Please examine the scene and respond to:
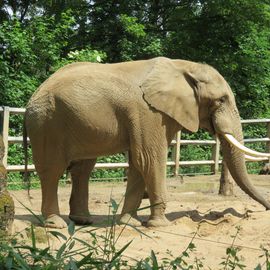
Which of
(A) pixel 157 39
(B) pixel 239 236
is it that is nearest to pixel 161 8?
(A) pixel 157 39

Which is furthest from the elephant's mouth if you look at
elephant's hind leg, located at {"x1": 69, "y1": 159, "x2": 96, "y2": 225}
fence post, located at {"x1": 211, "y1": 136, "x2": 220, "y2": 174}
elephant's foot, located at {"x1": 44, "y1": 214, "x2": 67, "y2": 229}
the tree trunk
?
fence post, located at {"x1": 211, "y1": 136, "x2": 220, "y2": 174}

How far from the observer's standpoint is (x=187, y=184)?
44.7ft

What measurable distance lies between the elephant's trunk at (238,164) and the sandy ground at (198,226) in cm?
22

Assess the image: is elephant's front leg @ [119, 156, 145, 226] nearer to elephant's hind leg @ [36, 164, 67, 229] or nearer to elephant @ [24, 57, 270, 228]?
elephant @ [24, 57, 270, 228]

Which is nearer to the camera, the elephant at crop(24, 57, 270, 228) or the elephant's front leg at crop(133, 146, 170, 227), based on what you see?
the elephant at crop(24, 57, 270, 228)

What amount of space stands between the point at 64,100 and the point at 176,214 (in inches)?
91.1

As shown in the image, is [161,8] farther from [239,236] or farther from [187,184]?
[239,236]

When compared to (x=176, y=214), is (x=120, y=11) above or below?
above

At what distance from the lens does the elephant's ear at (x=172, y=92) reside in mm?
7762

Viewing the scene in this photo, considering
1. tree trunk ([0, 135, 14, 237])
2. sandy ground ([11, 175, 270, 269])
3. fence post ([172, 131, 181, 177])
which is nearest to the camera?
tree trunk ([0, 135, 14, 237])

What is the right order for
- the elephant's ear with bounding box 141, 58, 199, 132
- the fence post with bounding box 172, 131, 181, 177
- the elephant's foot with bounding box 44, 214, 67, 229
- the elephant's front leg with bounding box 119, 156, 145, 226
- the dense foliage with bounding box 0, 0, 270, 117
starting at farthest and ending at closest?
the dense foliage with bounding box 0, 0, 270, 117, the fence post with bounding box 172, 131, 181, 177, the elephant's front leg with bounding box 119, 156, 145, 226, the elephant's ear with bounding box 141, 58, 199, 132, the elephant's foot with bounding box 44, 214, 67, 229

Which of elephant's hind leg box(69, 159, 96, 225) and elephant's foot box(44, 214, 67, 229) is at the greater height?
elephant's hind leg box(69, 159, 96, 225)

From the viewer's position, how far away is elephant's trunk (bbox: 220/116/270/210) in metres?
8.38

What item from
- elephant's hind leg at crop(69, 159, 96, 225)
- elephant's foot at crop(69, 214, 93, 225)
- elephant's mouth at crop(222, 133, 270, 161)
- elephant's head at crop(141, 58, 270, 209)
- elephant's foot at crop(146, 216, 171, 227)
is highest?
elephant's head at crop(141, 58, 270, 209)
